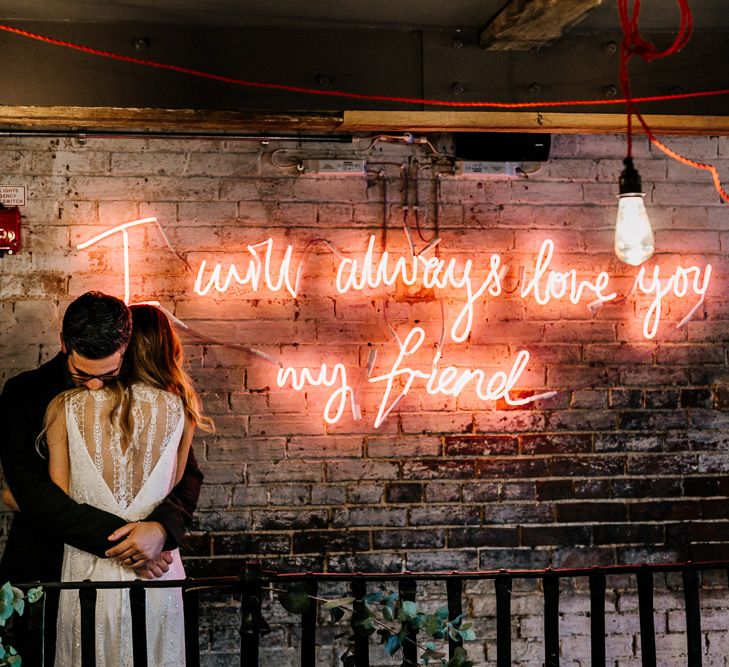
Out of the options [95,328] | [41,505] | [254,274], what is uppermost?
[254,274]

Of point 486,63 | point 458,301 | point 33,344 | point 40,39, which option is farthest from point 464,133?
point 33,344

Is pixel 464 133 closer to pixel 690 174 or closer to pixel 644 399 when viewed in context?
pixel 690 174

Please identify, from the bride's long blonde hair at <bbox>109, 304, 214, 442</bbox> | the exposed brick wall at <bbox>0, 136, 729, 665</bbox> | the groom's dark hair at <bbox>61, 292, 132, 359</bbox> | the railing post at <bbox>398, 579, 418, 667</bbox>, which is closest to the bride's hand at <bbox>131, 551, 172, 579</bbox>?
the bride's long blonde hair at <bbox>109, 304, 214, 442</bbox>

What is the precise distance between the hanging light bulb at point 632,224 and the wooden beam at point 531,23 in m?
0.66

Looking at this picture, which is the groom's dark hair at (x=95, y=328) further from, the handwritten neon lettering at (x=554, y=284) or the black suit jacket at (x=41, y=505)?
the handwritten neon lettering at (x=554, y=284)

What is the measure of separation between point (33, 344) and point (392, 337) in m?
1.76

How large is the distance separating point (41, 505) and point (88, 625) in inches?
18.2

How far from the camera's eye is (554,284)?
394 cm

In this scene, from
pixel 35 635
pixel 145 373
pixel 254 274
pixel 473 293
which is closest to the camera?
pixel 35 635

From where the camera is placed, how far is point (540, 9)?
9.37 ft

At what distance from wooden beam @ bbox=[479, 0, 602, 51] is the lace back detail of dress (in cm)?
198

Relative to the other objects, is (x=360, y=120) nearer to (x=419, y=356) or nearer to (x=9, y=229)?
(x=419, y=356)

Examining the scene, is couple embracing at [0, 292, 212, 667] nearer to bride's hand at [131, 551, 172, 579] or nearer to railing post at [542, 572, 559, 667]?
bride's hand at [131, 551, 172, 579]

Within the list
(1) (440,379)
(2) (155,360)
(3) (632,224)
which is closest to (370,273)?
(1) (440,379)
